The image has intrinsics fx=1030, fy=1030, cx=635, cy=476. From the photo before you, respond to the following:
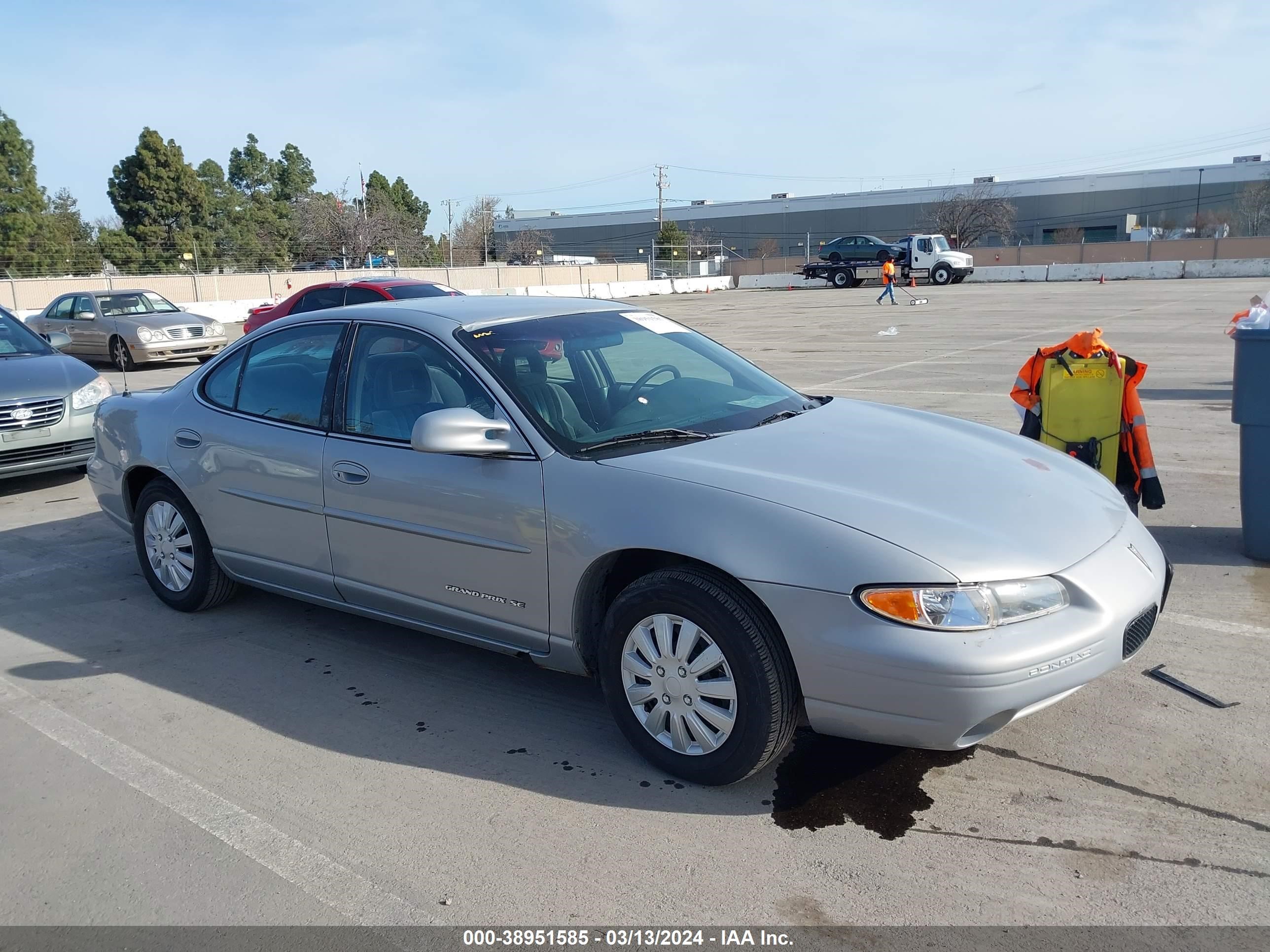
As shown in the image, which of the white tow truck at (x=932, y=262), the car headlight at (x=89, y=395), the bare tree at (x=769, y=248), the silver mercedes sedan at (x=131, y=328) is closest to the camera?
the car headlight at (x=89, y=395)

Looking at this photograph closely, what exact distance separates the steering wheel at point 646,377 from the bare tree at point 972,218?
74.4 m

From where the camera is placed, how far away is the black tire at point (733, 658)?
10.6 ft

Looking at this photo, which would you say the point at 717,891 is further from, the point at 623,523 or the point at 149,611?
the point at 149,611

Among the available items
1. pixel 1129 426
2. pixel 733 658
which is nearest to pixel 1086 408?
pixel 1129 426

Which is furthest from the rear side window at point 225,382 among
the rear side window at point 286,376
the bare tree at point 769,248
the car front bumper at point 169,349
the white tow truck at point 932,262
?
the bare tree at point 769,248

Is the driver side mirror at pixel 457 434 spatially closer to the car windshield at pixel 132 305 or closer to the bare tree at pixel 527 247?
the car windshield at pixel 132 305

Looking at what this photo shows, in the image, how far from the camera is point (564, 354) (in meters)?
4.37

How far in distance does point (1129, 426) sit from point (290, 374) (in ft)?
14.1

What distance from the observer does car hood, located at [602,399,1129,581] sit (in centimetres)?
317

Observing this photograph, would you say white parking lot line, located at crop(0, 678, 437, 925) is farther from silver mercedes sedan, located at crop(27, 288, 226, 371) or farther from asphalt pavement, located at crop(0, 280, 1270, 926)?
silver mercedes sedan, located at crop(27, 288, 226, 371)

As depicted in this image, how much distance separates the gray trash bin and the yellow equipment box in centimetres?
60

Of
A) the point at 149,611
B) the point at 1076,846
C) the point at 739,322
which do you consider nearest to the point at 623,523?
the point at 1076,846

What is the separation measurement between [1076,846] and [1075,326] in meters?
19.6

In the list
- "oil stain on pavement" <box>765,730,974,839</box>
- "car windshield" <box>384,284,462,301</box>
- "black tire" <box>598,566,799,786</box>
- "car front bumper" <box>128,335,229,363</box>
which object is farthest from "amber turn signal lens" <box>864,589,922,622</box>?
"car front bumper" <box>128,335,229,363</box>
